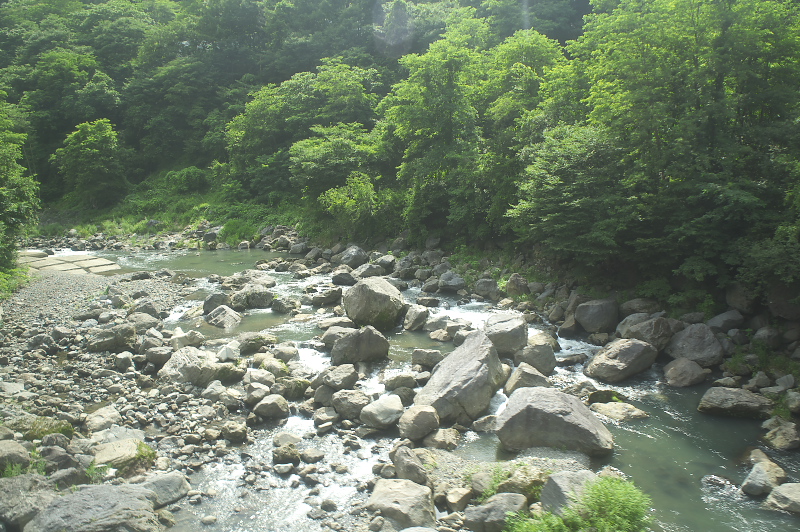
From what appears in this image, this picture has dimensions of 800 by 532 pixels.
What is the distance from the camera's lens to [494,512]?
7.90m

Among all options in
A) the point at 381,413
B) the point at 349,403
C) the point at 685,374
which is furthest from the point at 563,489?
the point at 685,374

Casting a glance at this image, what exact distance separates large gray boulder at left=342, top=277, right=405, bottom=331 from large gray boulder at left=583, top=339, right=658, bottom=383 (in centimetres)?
638

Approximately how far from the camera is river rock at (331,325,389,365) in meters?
14.4

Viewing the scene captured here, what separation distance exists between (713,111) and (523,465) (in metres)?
13.3

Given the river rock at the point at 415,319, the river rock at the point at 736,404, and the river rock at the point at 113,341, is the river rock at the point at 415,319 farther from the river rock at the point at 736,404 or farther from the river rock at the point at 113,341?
the river rock at the point at 736,404

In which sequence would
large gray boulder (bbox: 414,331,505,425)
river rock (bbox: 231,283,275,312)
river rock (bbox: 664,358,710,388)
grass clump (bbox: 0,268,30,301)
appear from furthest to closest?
river rock (bbox: 231,283,275,312)
grass clump (bbox: 0,268,30,301)
river rock (bbox: 664,358,710,388)
large gray boulder (bbox: 414,331,505,425)

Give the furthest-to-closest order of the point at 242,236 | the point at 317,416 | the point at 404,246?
1. the point at 242,236
2. the point at 404,246
3. the point at 317,416

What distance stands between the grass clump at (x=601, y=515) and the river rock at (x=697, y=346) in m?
7.92

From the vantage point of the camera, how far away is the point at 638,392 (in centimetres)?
1293

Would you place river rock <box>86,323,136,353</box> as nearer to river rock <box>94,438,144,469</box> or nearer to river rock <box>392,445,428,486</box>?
river rock <box>94,438,144,469</box>

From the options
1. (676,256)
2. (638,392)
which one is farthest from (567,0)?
(638,392)

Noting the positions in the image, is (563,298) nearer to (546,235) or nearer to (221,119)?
(546,235)

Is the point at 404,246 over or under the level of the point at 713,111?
under

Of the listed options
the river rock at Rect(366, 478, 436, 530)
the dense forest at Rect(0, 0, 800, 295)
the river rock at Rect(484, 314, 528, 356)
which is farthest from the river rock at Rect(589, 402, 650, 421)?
the dense forest at Rect(0, 0, 800, 295)
